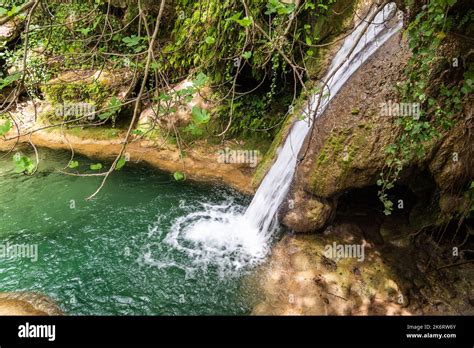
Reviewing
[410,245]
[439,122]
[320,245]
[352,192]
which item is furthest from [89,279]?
[439,122]

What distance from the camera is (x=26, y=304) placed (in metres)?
4.96

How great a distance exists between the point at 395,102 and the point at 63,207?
21.1 feet

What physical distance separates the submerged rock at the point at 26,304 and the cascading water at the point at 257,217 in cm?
204

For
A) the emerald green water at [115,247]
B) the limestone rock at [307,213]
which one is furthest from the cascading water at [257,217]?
the limestone rock at [307,213]

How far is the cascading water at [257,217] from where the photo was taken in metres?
5.99

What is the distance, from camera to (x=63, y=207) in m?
7.14

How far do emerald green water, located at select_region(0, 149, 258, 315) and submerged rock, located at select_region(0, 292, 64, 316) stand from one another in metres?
0.11

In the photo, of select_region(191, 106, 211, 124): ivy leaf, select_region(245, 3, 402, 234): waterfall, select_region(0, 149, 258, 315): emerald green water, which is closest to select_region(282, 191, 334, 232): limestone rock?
select_region(245, 3, 402, 234): waterfall

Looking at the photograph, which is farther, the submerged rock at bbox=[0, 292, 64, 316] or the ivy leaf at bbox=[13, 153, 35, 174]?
the submerged rock at bbox=[0, 292, 64, 316]

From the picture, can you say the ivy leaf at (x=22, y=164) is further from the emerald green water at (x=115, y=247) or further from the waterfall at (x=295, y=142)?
the waterfall at (x=295, y=142)

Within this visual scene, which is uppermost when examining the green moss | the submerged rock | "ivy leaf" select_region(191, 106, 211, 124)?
the green moss

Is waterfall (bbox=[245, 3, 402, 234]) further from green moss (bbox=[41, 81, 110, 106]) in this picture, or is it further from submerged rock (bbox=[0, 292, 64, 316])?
green moss (bbox=[41, 81, 110, 106])

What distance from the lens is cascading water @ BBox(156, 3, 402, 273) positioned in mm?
5992

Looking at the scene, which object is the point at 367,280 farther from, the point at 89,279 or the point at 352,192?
the point at 89,279
